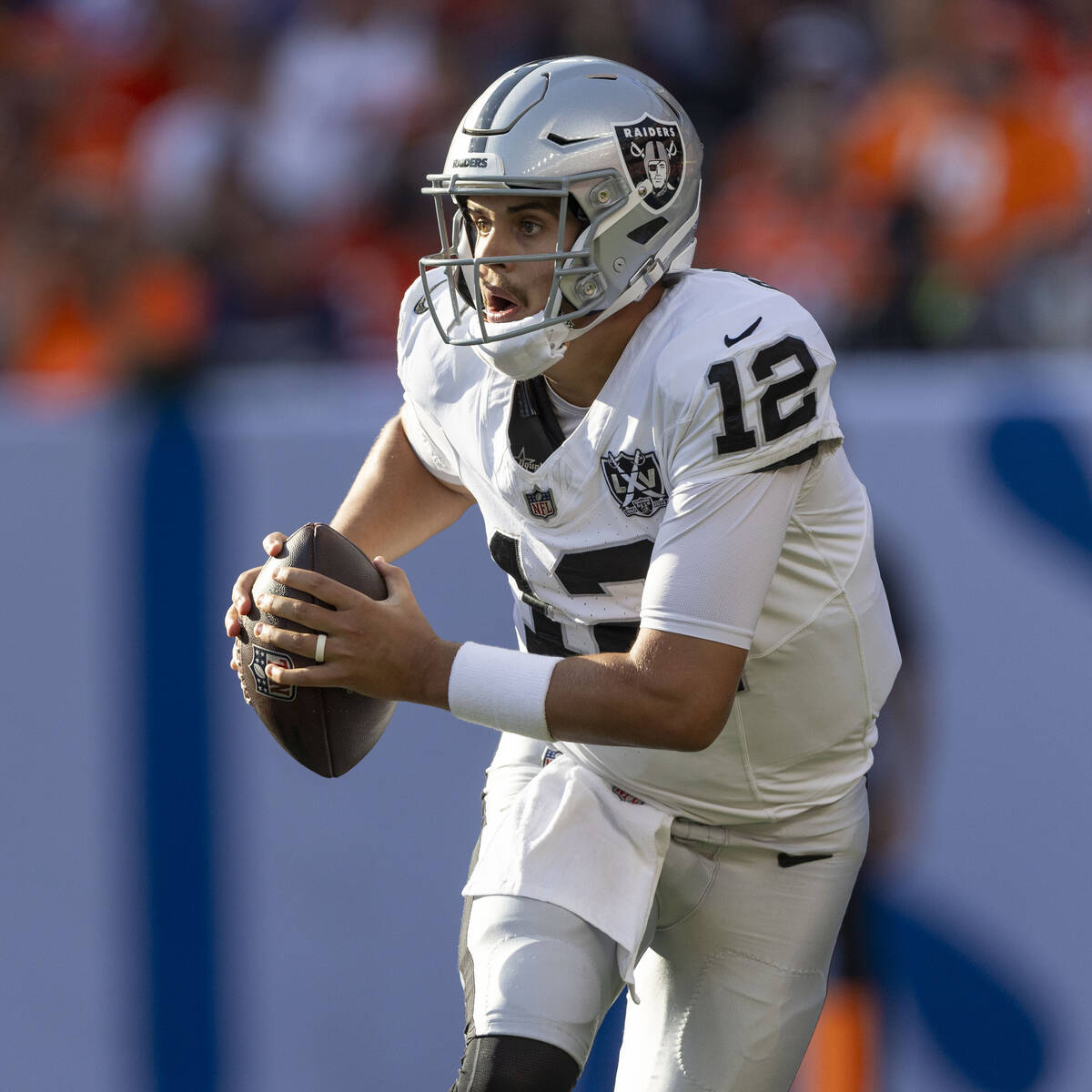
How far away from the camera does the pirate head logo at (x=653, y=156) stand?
2.24 meters

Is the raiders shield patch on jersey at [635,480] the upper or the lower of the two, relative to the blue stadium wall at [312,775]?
upper

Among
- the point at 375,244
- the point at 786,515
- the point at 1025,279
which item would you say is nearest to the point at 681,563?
the point at 786,515

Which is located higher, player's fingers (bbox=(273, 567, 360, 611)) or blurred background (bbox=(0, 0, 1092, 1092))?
player's fingers (bbox=(273, 567, 360, 611))

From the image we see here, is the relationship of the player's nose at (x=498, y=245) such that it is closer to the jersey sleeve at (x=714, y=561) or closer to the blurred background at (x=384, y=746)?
the jersey sleeve at (x=714, y=561)

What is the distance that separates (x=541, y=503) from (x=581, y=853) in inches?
20.1

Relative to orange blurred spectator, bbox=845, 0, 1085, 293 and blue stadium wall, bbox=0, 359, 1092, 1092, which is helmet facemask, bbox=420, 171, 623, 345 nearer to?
blue stadium wall, bbox=0, 359, 1092, 1092

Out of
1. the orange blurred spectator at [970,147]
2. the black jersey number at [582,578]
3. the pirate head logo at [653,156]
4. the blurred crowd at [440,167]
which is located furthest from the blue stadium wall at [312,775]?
the pirate head logo at [653,156]

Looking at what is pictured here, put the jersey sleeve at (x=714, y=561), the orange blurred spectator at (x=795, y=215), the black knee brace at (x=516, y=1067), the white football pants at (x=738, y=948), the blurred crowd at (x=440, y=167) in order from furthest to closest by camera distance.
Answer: the orange blurred spectator at (x=795, y=215) < the blurred crowd at (x=440, y=167) < the white football pants at (x=738, y=948) < the black knee brace at (x=516, y=1067) < the jersey sleeve at (x=714, y=561)

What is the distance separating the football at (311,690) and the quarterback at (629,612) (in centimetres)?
5

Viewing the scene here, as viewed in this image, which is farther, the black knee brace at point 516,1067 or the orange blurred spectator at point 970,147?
the orange blurred spectator at point 970,147

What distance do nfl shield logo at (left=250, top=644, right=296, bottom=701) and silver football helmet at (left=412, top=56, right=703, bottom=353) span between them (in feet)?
1.61

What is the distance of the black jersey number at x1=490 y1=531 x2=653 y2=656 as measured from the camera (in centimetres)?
226

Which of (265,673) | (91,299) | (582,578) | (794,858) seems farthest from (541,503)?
(91,299)

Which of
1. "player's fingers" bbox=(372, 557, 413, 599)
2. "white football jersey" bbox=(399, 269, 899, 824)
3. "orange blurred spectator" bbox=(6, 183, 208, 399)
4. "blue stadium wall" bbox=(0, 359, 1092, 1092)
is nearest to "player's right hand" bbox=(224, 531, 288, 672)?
"player's fingers" bbox=(372, 557, 413, 599)
